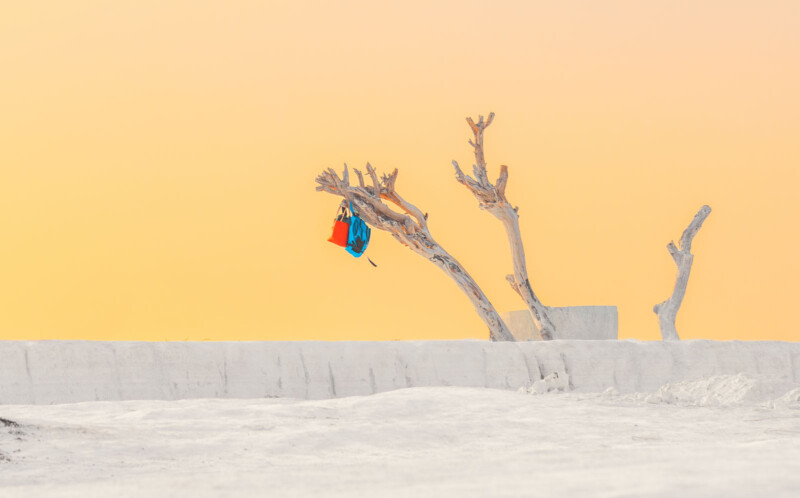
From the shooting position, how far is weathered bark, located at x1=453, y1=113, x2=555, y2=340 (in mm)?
7750

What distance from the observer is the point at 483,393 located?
4.30 meters

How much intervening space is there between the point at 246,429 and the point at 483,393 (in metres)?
1.39

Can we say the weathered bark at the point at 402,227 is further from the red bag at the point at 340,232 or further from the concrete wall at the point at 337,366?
the concrete wall at the point at 337,366

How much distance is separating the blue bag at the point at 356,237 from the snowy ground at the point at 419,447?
301cm

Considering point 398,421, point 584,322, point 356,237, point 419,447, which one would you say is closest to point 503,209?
point 584,322

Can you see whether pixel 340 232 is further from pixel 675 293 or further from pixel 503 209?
pixel 675 293

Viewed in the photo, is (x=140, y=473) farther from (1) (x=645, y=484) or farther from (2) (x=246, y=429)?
(1) (x=645, y=484)

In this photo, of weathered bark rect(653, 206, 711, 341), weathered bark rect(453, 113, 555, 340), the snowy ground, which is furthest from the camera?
weathered bark rect(653, 206, 711, 341)

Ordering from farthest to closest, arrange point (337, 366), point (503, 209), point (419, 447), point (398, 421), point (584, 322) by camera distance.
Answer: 1. point (503, 209)
2. point (584, 322)
3. point (337, 366)
4. point (398, 421)
5. point (419, 447)

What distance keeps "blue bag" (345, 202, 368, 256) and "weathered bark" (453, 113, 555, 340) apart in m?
0.90

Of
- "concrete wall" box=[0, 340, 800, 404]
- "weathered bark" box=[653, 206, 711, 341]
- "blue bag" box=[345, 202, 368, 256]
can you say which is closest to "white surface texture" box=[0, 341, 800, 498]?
"concrete wall" box=[0, 340, 800, 404]

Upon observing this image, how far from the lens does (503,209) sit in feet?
25.6

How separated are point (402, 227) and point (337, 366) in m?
1.99

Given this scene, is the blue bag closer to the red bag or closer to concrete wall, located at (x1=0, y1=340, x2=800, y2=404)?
the red bag
